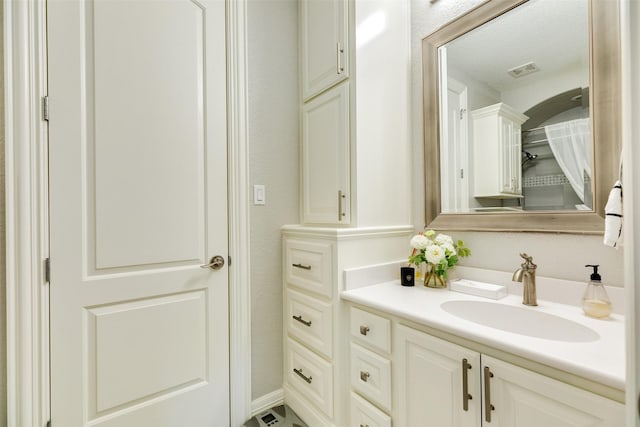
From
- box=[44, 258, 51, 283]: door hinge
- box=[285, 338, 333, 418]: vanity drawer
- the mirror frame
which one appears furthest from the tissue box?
box=[44, 258, 51, 283]: door hinge

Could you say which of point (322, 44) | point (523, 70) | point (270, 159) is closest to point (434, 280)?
point (523, 70)

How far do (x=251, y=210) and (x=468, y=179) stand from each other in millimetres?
1132

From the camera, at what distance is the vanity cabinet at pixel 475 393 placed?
65 centimetres

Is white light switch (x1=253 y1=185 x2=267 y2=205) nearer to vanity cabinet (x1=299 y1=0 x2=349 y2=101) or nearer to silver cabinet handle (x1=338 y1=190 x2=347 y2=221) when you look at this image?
silver cabinet handle (x1=338 y1=190 x2=347 y2=221)

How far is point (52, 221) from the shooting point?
109cm

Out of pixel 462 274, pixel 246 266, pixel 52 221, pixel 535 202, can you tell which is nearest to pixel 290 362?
pixel 246 266

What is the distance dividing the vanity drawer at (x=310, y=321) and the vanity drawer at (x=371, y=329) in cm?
13

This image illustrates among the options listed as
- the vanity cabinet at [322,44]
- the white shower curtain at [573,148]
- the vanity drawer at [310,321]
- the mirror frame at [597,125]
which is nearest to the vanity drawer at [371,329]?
the vanity drawer at [310,321]

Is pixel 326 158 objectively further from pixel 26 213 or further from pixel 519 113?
pixel 26 213

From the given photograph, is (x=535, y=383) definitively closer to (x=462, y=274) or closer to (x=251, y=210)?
(x=462, y=274)

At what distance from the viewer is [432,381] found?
3.04 ft

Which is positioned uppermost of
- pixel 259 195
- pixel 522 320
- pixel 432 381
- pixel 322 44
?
pixel 322 44

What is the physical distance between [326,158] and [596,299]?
3.95 ft

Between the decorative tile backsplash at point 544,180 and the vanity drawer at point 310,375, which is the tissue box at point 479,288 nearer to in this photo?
the decorative tile backsplash at point 544,180
